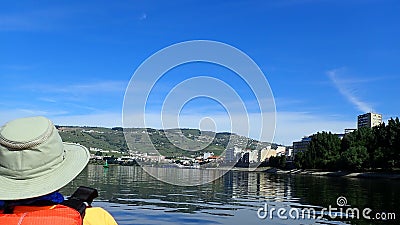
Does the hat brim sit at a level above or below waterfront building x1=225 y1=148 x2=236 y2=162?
below

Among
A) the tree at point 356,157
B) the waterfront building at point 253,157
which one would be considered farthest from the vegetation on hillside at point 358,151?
the waterfront building at point 253,157

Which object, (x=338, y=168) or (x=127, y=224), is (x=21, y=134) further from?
(x=338, y=168)

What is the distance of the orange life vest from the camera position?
2.38 meters

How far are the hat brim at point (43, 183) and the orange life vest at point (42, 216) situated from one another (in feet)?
0.34

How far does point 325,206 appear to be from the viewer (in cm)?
3306

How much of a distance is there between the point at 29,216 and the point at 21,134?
0.42m

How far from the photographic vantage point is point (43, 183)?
2455 mm

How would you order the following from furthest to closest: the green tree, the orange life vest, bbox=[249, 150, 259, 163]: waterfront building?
1. bbox=[249, 150, 259, 163]: waterfront building
2. the green tree
3. the orange life vest

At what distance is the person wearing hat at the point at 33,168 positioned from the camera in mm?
2424

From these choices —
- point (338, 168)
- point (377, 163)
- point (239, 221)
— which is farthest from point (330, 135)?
point (239, 221)

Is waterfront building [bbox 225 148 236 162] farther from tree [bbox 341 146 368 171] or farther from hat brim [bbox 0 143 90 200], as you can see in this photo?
tree [bbox 341 146 368 171]

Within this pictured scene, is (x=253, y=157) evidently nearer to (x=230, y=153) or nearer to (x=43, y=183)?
(x=230, y=153)

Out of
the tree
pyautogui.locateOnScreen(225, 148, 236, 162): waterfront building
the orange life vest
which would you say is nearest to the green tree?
the tree

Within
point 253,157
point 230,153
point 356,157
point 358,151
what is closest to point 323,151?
point 358,151
